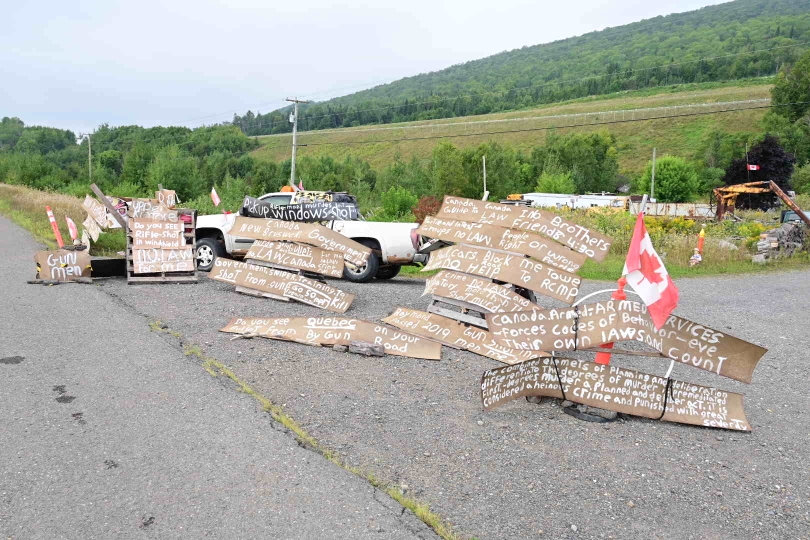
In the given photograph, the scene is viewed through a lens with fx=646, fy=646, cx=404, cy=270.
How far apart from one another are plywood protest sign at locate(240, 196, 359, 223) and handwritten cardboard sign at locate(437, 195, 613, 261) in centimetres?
386

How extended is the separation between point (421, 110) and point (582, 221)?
122296 millimetres

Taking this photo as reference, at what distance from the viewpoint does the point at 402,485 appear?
4.14 metres

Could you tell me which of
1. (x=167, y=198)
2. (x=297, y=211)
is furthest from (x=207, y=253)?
(x=297, y=211)

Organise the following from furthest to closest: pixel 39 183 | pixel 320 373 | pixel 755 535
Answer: pixel 39 183 < pixel 320 373 < pixel 755 535

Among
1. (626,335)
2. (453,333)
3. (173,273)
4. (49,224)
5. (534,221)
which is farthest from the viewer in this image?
(49,224)

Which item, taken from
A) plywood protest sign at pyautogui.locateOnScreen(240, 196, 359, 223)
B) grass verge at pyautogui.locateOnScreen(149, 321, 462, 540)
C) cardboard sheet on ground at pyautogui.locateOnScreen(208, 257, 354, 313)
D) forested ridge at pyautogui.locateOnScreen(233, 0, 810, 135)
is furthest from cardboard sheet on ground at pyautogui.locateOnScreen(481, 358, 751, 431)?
forested ridge at pyautogui.locateOnScreen(233, 0, 810, 135)

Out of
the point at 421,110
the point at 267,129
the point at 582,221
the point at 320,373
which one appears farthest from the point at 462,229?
the point at 267,129

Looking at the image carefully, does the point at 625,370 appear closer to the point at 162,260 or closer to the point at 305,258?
the point at 305,258

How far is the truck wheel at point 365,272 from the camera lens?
12.8m

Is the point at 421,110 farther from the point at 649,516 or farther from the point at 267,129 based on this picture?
the point at 649,516

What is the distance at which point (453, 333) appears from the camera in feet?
26.3

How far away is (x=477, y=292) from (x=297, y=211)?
17.1 feet

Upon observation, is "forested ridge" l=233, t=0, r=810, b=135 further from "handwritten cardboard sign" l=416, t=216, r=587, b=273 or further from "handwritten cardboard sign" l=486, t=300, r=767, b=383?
"handwritten cardboard sign" l=486, t=300, r=767, b=383

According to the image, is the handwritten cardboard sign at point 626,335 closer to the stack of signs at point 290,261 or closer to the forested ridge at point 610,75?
the stack of signs at point 290,261
